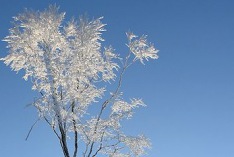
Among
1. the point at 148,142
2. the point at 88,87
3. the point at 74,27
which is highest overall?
the point at 74,27

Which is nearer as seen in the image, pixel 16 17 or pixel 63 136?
pixel 63 136

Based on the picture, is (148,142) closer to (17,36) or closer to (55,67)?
(55,67)

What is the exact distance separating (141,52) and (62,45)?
4583 mm

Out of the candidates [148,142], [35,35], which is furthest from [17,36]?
[148,142]

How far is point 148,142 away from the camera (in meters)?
27.4

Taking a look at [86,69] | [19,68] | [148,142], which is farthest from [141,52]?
[19,68]

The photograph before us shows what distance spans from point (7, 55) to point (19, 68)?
1132 mm

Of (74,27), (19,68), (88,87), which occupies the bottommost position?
(88,87)

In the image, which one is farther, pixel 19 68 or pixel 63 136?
pixel 19 68

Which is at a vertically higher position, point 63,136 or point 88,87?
point 88,87

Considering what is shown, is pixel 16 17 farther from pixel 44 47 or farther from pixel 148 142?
pixel 148 142

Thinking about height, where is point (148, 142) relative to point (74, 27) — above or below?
below

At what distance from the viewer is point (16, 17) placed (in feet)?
93.4

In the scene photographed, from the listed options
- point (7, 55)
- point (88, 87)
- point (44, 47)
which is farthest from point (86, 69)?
point (7, 55)
